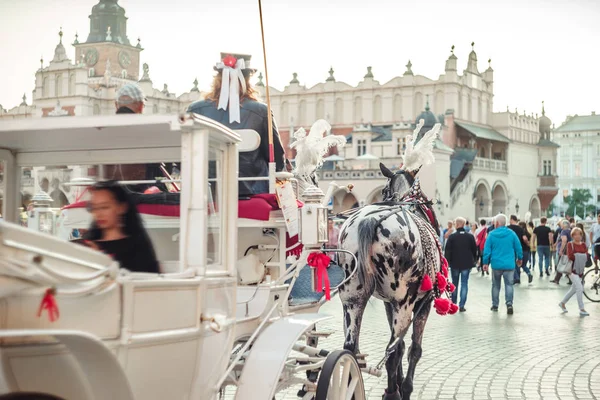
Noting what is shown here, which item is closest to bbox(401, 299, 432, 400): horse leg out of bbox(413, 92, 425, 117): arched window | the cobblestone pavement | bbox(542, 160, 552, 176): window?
the cobblestone pavement

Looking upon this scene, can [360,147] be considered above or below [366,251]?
above

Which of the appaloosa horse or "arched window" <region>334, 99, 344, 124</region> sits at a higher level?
"arched window" <region>334, 99, 344, 124</region>

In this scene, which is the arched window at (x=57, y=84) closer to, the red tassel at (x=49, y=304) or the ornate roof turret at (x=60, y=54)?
the ornate roof turret at (x=60, y=54)

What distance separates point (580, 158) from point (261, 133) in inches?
6062

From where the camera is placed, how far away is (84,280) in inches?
119

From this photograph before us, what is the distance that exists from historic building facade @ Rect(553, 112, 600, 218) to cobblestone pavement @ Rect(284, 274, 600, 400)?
135292 mm

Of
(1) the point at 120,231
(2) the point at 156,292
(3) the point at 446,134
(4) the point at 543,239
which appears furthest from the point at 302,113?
(2) the point at 156,292

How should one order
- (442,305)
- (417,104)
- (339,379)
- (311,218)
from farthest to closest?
(417,104)
(442,305)
(339,379)
(311,218)

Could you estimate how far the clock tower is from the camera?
95.1 metres

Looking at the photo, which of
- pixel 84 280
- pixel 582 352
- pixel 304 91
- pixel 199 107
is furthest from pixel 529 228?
pixel 304 91

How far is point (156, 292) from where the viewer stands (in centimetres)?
346

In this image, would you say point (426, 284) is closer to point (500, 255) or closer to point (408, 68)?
point (500, 255)

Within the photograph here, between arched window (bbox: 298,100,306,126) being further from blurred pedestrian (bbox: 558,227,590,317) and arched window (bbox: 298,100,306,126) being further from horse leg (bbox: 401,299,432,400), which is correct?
horse leg (bbox: 401,299,432,400)

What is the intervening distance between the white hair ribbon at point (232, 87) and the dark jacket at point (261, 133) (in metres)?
0.05
